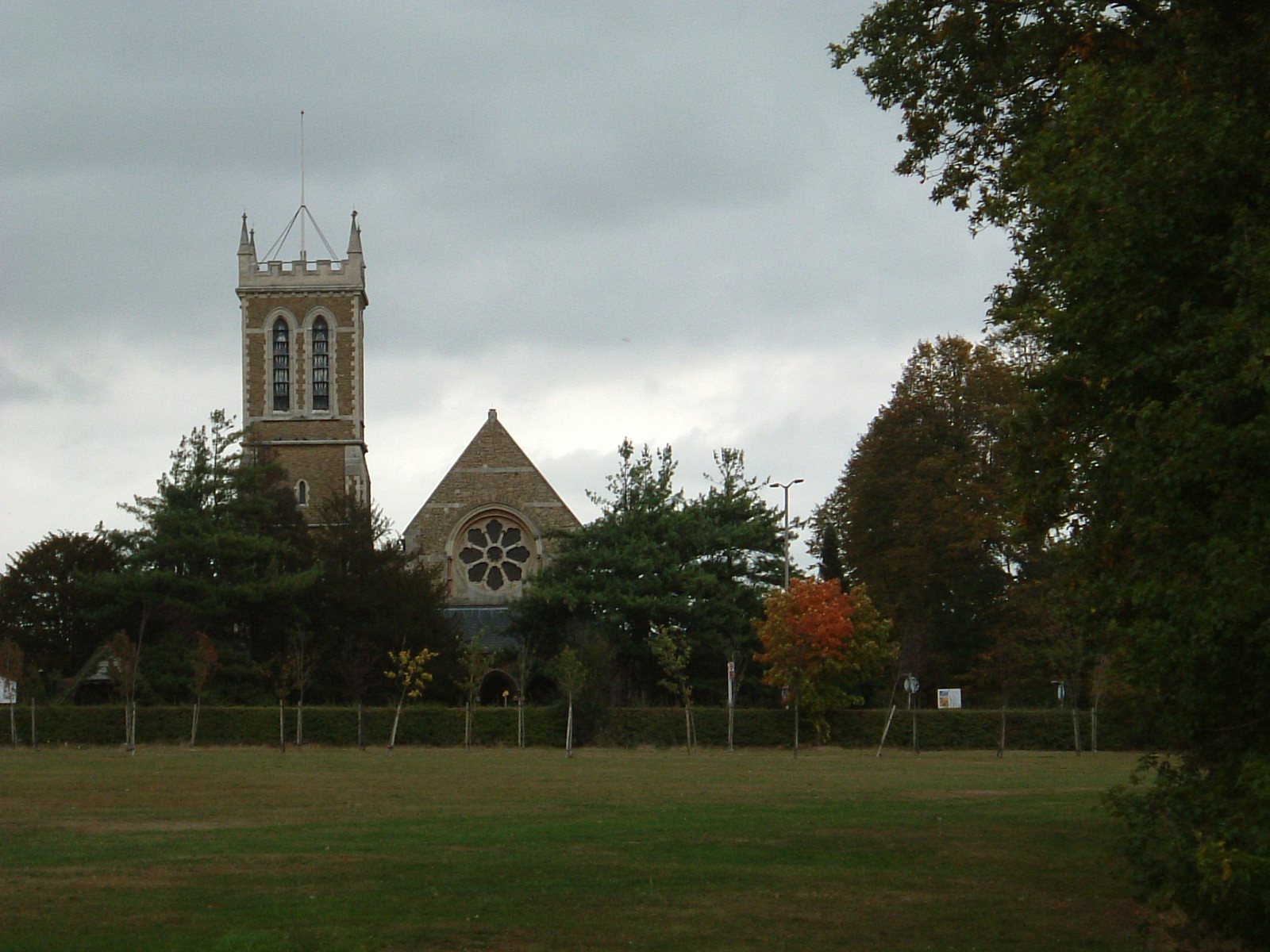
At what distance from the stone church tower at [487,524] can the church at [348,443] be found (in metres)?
0.04

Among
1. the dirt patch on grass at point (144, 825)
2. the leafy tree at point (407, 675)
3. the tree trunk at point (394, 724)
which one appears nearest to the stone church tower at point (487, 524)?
the leafy tree at point (407, 675)

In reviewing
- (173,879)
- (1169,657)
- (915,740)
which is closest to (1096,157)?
(1169,657)

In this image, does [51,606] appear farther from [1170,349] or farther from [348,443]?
[1170,349]

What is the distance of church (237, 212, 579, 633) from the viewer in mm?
64188

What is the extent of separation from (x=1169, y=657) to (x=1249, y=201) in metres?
2.89

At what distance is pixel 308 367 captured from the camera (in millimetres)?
66250

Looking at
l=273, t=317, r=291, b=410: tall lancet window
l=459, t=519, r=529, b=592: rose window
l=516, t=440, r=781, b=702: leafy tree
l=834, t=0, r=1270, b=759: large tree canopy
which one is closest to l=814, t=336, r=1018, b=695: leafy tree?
l=516, t=440, r=781, b=702: leafy tree

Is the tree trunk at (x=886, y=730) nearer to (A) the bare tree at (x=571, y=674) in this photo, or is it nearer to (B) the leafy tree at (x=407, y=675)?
(A) the bare tree at (x=571, y=674)

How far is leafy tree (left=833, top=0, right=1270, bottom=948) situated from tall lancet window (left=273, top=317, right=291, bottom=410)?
5692 cm

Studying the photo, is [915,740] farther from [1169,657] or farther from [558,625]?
[1169,657]

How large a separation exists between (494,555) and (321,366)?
10.8m

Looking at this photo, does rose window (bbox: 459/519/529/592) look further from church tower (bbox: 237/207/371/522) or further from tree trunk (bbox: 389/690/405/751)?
tree trunk (bbox: 389/690/405/751)

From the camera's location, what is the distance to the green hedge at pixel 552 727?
145ft

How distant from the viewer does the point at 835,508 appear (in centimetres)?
6644
